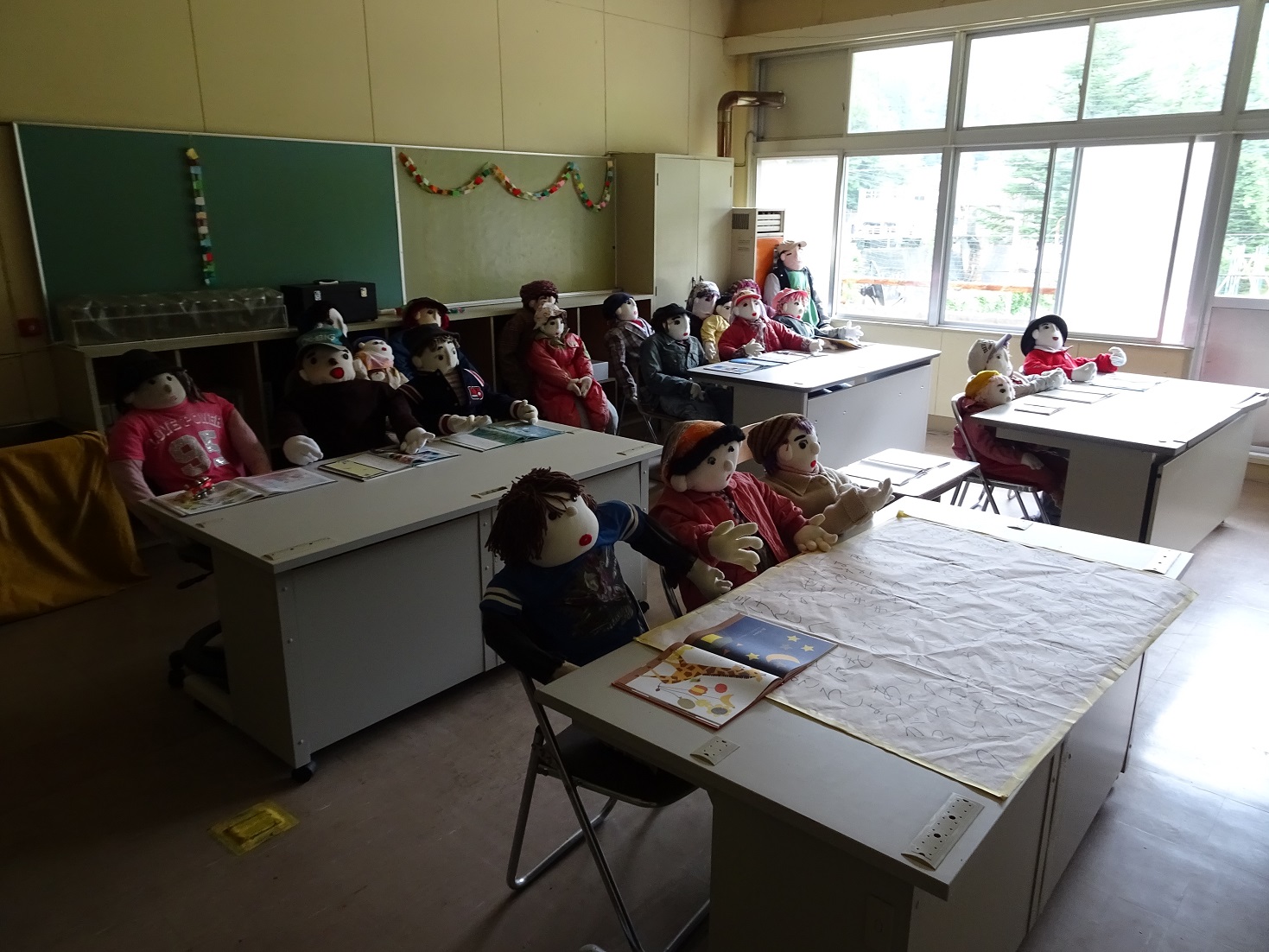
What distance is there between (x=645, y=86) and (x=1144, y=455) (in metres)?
4.63

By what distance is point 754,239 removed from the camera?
6.84m

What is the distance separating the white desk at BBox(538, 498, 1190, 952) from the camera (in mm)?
1365

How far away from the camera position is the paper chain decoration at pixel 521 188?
17.0 ft

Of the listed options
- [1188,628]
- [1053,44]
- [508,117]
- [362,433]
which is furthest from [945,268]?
[362,433]

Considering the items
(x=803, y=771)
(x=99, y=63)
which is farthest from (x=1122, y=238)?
(x=99, y=63)

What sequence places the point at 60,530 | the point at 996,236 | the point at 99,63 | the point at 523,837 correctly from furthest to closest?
the point at 996,236, the point at 99,63, the point at 60,530, the point at 523,837

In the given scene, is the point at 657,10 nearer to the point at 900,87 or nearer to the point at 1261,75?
the point at 900,87

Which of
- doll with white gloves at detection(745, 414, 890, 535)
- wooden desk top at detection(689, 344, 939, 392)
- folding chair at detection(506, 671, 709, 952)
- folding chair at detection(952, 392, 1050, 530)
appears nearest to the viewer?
folding chair at detection(506, 671, 709, 952)

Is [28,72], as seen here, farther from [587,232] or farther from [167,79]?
[587,232]

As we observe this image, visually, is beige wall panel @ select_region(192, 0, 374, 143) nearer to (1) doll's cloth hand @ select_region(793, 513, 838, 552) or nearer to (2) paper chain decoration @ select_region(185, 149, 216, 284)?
(2) paper chain decoration @ select_region(185, 149, 216, 284)

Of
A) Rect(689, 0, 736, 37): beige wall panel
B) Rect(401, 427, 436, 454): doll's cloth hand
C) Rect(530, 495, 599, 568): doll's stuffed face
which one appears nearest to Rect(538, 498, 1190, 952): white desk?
Rect(530, 495, 599, 568): doll's stuffed face

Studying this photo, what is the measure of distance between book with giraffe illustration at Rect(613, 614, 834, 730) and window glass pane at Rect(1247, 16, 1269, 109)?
5.40 m

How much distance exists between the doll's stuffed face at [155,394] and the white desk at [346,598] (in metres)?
0.70

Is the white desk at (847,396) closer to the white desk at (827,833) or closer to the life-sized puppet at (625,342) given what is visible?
the life-sized puppet at (625,342)
